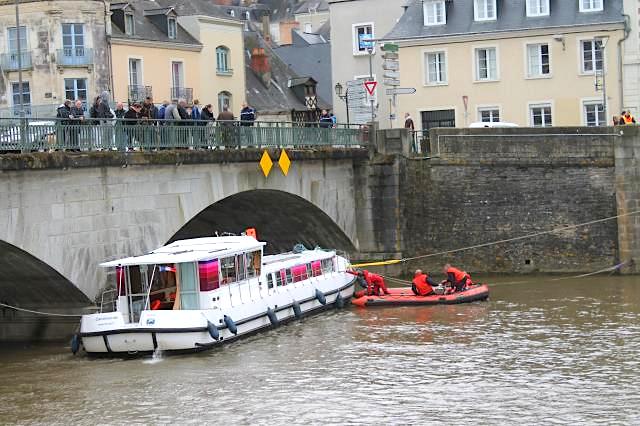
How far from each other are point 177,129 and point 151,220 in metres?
2.63

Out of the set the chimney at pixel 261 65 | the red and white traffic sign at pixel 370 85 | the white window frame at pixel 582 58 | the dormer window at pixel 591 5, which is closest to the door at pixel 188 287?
the red and white traffic sign at pixel 370 85

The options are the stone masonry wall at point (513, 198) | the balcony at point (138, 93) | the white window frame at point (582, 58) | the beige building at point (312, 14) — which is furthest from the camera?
the beige building at point (312, 14)

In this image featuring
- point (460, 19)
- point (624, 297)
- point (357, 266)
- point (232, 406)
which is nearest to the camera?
point (232, 406)

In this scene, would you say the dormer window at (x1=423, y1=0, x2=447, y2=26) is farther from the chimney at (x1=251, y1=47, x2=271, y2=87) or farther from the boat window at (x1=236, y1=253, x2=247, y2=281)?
the boat window at (x1=236, y1=253, x2=247, y2=281)

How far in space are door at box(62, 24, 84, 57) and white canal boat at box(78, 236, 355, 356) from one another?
2622 cm

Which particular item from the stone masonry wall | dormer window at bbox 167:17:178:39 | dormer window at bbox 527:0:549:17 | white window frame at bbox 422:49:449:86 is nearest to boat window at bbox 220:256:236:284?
the stone masonry wall

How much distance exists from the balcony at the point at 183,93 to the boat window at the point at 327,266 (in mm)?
27008

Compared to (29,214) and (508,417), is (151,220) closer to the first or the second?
(29,214)

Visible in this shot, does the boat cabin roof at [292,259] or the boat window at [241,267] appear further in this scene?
the boat cabin roof at [292,259]

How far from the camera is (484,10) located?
59.8m

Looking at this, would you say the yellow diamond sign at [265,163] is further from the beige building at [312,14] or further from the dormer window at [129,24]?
the beige building at [312,14]

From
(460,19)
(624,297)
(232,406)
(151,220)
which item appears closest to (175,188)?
(151,220)

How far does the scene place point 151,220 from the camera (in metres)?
34.5

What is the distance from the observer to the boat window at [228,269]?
33.5 meters
